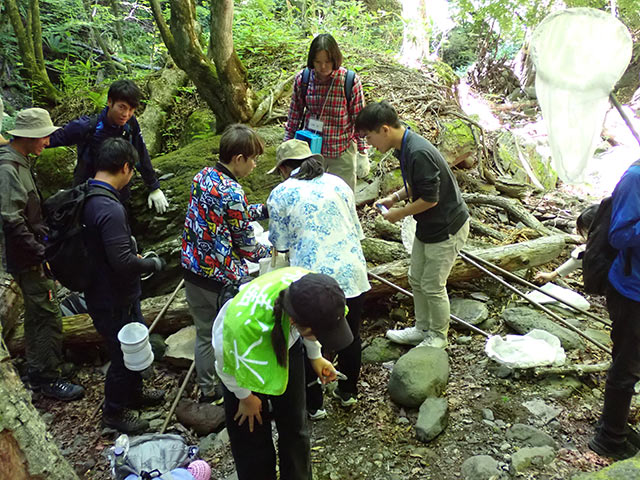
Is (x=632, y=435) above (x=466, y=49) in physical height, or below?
below

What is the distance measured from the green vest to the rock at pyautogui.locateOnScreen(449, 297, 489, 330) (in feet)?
9.36

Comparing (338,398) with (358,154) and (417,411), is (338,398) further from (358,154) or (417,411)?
(358,154)

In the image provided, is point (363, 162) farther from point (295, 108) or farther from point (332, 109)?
point (295, 108)

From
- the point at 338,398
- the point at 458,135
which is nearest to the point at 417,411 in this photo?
the point at 338,398

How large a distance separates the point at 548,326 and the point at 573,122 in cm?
238

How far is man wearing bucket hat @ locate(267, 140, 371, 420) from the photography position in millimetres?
2656

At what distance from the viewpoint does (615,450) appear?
2.69 meters

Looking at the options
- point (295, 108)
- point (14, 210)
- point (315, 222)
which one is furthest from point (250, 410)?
point (295, 108)

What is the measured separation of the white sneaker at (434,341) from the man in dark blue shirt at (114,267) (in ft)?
7.68

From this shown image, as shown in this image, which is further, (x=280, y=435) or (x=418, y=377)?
(x=418, y=377)

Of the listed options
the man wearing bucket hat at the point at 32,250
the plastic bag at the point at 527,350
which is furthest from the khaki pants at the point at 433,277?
the man wearing bucket hat at the point at 32,250

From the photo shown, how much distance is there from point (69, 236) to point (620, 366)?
3639 mm

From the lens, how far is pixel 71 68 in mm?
8992

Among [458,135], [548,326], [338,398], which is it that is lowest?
[338,398]
